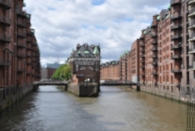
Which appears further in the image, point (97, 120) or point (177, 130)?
point (97, 120)

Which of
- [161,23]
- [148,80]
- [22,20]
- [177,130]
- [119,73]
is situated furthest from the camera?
[119,73]

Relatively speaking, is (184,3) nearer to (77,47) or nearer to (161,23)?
(161,23)

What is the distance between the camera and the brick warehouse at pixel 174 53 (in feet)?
166

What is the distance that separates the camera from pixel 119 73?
18138cm

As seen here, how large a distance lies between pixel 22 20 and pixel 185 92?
37768 millimetres

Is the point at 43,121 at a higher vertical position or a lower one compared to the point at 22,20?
lower

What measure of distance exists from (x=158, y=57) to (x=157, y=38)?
5.78m

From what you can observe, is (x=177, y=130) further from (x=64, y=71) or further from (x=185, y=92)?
(x=64, y=71)

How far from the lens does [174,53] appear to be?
60.7 m

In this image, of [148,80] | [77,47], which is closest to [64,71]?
[77,47]

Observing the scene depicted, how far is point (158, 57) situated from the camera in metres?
79.8

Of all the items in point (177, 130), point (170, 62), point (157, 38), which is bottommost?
point (177, 130)

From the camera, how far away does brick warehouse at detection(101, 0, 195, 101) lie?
5059cm

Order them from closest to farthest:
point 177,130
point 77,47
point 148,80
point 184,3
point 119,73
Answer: point 177,130
point 184,3
point 148,80
point 77,47
point 119,73
